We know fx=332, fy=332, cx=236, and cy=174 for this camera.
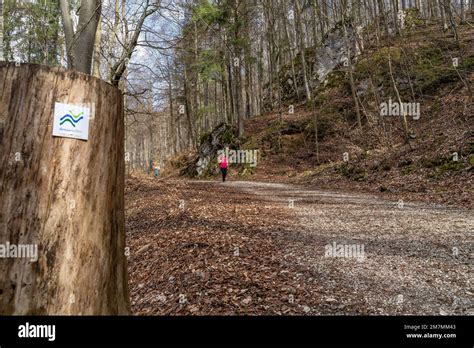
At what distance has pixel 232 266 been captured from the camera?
4543 millimetres

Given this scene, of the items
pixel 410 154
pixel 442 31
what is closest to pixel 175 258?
pixel 410 154

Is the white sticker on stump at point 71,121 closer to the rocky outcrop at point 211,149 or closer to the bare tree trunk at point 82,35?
the bare tree trunk at point 82,35

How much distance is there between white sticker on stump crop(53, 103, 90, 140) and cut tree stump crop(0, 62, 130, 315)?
0.03 metres

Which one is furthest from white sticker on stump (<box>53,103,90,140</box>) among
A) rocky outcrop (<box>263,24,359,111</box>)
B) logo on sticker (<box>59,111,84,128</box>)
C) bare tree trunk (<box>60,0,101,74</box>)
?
rocky outcrop (<box>263,24,359,111</box>)

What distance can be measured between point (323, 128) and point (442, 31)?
48.5ft

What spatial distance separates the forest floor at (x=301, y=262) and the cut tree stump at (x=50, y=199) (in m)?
1.69

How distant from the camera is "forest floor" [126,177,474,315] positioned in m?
3.38

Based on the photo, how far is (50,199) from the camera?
1996mm

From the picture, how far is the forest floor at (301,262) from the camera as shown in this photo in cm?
338

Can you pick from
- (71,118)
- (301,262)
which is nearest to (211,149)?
(301,262)

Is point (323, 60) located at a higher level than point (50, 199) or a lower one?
higher

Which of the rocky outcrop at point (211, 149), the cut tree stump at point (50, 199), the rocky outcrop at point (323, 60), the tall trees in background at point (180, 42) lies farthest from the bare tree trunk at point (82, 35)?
the rocky outcrop at point (323, 60)

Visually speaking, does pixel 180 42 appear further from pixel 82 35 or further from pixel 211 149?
pixel 211 149

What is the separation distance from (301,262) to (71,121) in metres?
3.53
